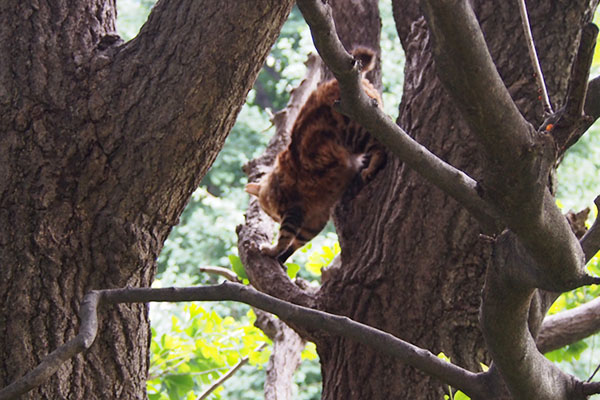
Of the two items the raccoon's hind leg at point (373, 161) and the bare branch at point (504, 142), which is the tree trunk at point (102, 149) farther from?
the raccoon's hind leg at point (373, 161)

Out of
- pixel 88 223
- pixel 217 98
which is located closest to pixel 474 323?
pixel 217 98

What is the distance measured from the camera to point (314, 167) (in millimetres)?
3066

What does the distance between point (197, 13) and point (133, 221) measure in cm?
49

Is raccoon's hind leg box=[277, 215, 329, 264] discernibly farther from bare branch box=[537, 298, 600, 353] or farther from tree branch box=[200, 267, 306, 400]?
bare branch box=[537, 298, 600, 353]

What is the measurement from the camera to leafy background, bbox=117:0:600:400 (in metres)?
2.84

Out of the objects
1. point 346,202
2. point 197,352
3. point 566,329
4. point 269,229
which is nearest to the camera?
point 566,329

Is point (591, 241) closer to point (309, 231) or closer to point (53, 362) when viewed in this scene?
point (53, 362)

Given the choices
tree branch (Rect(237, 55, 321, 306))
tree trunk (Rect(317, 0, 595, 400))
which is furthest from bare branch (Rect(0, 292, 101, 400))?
tree branch (Rect(237, 55, 321, 306))

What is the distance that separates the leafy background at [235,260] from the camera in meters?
2.84

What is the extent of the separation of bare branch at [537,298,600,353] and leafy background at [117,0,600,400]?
1.16 feet

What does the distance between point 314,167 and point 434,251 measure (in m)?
1.32

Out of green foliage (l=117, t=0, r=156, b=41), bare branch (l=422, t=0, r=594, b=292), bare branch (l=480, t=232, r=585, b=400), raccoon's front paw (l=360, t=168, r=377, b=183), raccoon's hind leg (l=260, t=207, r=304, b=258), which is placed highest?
green foliage (l=117, t=0, r=156, b=41)

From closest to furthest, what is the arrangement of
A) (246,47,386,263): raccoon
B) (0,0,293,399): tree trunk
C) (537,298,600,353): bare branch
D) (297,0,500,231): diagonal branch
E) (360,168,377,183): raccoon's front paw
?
(297,0,500,231): diagonal branch, (0,0,293,399): tree trunk, (537,298,600,353): bare branch, (360,168,377,183): raccoon's front paw, (246,47,386,263): raccoon

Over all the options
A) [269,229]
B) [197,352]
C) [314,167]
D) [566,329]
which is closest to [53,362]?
[566,329]
